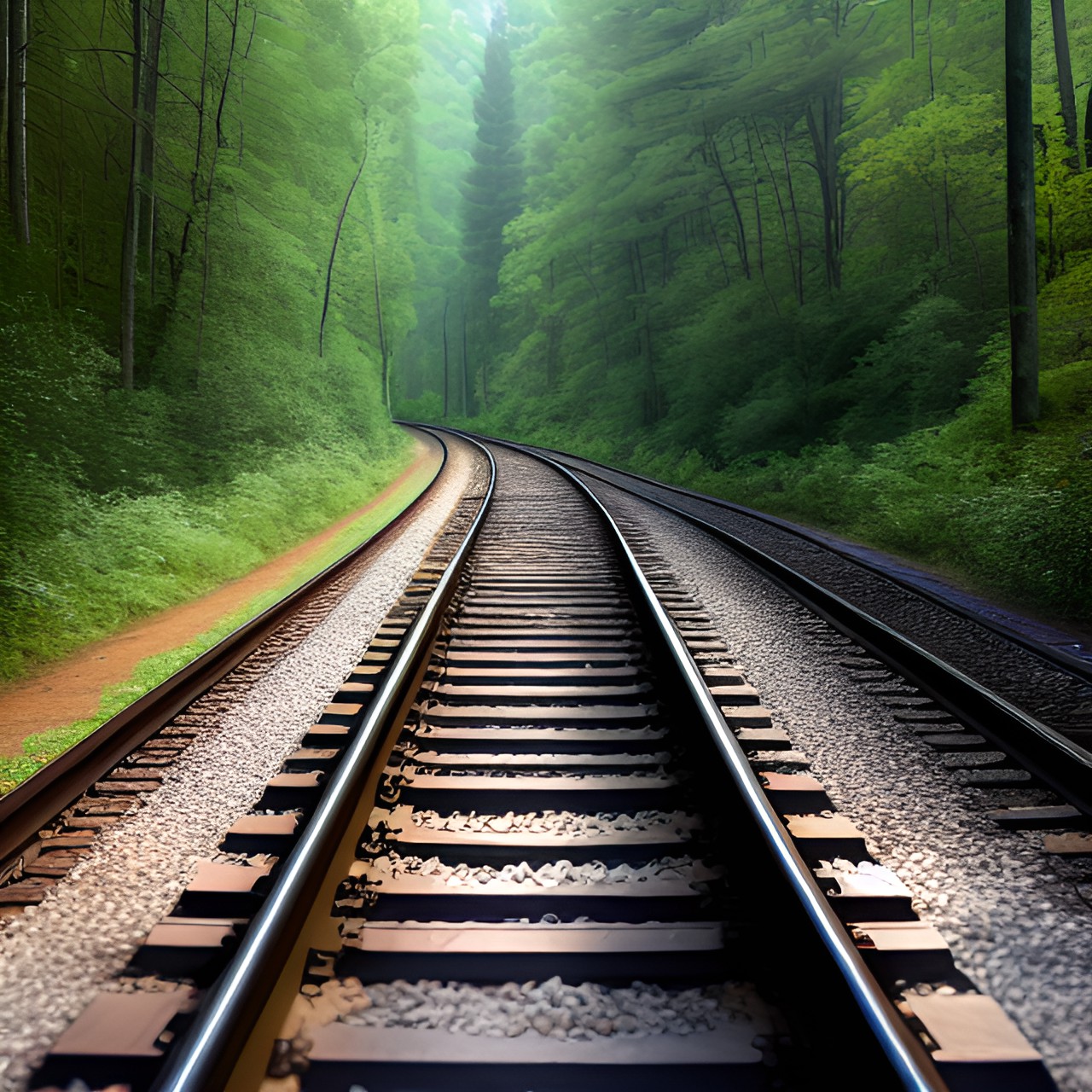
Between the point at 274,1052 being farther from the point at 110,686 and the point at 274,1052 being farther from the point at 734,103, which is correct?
the point at 734,103

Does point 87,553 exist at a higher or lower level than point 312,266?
lower

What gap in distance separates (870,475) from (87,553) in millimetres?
11300

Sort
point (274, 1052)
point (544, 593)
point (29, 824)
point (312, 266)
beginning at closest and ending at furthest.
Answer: point (274, 1052) < point (29, 824) < point (544, 593) < point (312, 266)

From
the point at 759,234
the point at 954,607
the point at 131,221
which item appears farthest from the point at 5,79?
the point at 759,234

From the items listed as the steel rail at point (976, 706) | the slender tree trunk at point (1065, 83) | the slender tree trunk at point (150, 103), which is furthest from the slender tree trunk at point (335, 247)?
the steel rail at point (976, 706)

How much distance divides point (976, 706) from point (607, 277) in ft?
90.4

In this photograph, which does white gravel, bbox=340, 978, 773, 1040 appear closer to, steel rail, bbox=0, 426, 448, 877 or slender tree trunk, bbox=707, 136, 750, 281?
steel rail, bbox=0, 426, 448, 877

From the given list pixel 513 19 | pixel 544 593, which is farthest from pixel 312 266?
pixel 513 19

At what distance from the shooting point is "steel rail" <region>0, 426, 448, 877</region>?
8.93ft

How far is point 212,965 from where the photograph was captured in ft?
6.37

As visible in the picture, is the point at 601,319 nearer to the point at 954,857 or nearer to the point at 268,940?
the point at 954,857

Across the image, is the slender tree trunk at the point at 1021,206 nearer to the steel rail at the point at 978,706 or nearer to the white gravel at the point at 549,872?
the steel rail at the point at 978,706

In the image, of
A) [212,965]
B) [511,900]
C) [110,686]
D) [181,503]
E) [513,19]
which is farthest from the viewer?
[513,19]

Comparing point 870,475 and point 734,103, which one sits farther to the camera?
point 734,103
